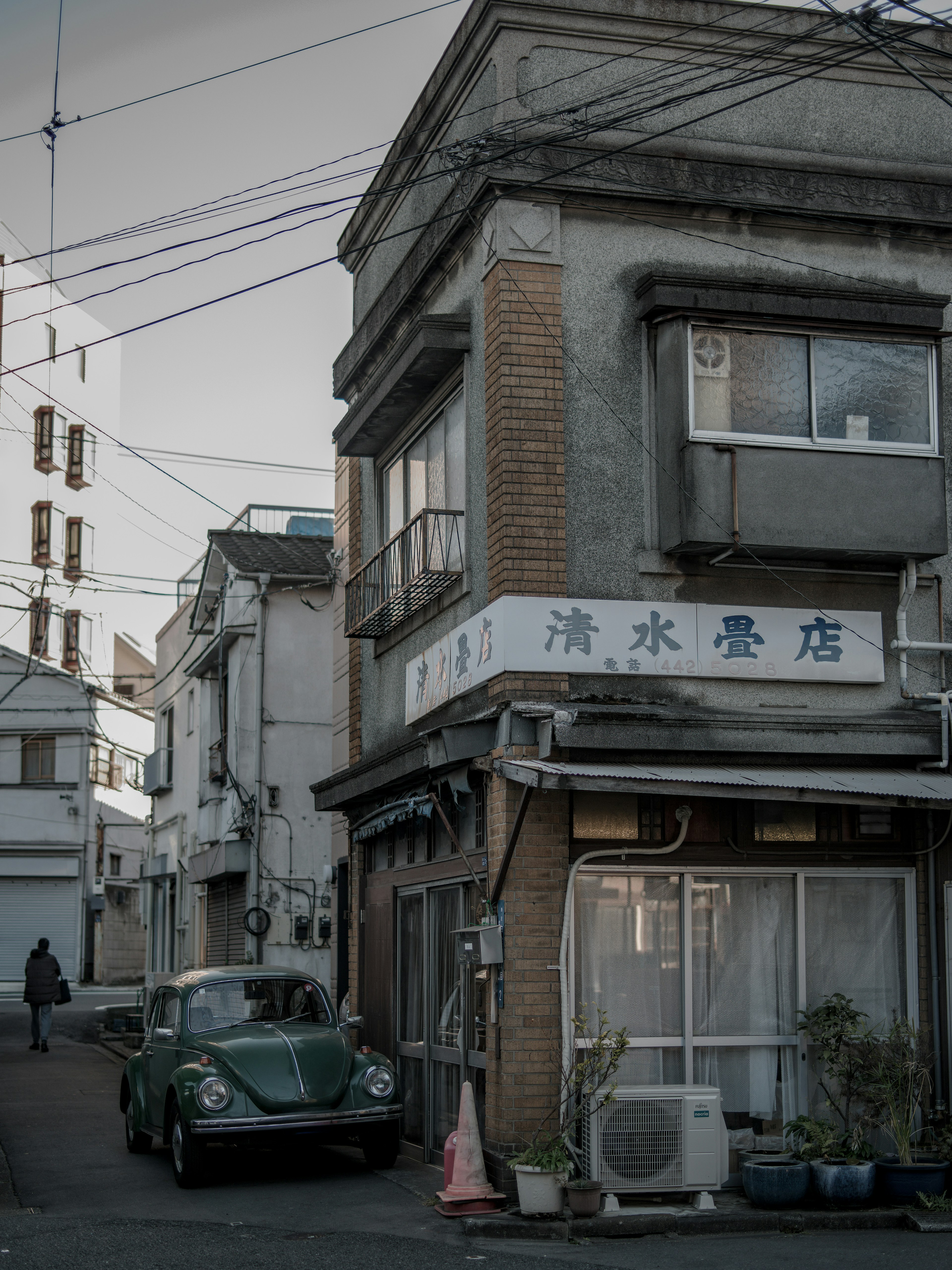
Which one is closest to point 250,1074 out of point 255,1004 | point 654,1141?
point 255,1004

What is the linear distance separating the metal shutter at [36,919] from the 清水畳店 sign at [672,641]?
32.9m

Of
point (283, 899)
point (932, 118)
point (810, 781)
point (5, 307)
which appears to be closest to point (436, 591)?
point (810, 781)

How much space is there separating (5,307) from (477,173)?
3147 centimetres

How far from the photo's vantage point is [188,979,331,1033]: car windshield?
12.3 meters

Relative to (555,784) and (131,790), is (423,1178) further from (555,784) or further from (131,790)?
(131,790)

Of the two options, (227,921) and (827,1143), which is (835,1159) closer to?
(827,1143)

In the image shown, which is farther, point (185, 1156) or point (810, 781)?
point (185, 1156)

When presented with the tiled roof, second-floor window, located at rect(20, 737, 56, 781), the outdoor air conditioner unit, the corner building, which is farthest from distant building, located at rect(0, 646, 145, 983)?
the outdoor air conditioner unit

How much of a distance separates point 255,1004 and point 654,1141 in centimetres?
419

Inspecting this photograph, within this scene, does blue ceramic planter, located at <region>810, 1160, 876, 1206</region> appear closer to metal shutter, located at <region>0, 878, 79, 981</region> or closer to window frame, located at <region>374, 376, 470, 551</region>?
window frame, located at <region>374, 376, 470, 551</region>

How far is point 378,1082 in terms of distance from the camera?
11.6 metres

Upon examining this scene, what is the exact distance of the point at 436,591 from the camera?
12625mm

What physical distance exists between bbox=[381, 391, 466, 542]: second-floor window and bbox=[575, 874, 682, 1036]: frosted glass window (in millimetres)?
3536

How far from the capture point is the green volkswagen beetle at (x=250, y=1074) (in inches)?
433
